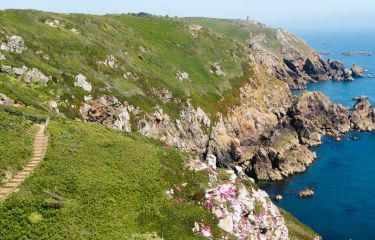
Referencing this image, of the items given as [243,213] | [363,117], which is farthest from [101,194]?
[363,117]

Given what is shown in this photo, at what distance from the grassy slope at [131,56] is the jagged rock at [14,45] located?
1558 mm

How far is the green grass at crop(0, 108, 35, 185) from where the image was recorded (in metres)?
42.7

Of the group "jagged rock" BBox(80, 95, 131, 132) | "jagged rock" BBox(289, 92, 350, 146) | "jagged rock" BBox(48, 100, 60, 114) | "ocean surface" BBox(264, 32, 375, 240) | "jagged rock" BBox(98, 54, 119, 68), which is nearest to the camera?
"jagged rock" BBox(48, 100, 60, 114)

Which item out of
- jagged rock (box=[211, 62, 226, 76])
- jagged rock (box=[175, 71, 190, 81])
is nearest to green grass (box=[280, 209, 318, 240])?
jagged rock (box=[175, 71, 190, 81])

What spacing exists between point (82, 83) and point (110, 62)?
850 inches

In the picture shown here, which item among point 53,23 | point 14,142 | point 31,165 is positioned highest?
point 53,23

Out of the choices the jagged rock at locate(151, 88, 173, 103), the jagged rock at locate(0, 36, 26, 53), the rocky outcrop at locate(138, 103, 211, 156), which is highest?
the jagged rock at locate(0, 36, 26, 53)

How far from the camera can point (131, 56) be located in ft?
420

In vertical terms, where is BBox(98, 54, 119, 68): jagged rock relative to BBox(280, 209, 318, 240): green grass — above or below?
above

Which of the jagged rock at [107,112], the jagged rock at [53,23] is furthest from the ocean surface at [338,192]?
the jagged rock at [53,23]

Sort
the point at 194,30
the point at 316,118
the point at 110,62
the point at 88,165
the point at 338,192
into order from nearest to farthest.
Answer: the point at 88,165
the point at 338,192
the point at 110,62
the point at 316,118
the point at 194,30

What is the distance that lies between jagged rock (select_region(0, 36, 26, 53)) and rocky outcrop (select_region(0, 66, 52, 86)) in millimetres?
7944

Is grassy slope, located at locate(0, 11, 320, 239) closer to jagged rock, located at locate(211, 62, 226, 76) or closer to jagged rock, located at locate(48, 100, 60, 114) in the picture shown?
jagged rock, located at locate(48, 100, 60, 114)

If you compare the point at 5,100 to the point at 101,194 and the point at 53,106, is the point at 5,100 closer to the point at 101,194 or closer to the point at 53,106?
the point at 53,106
